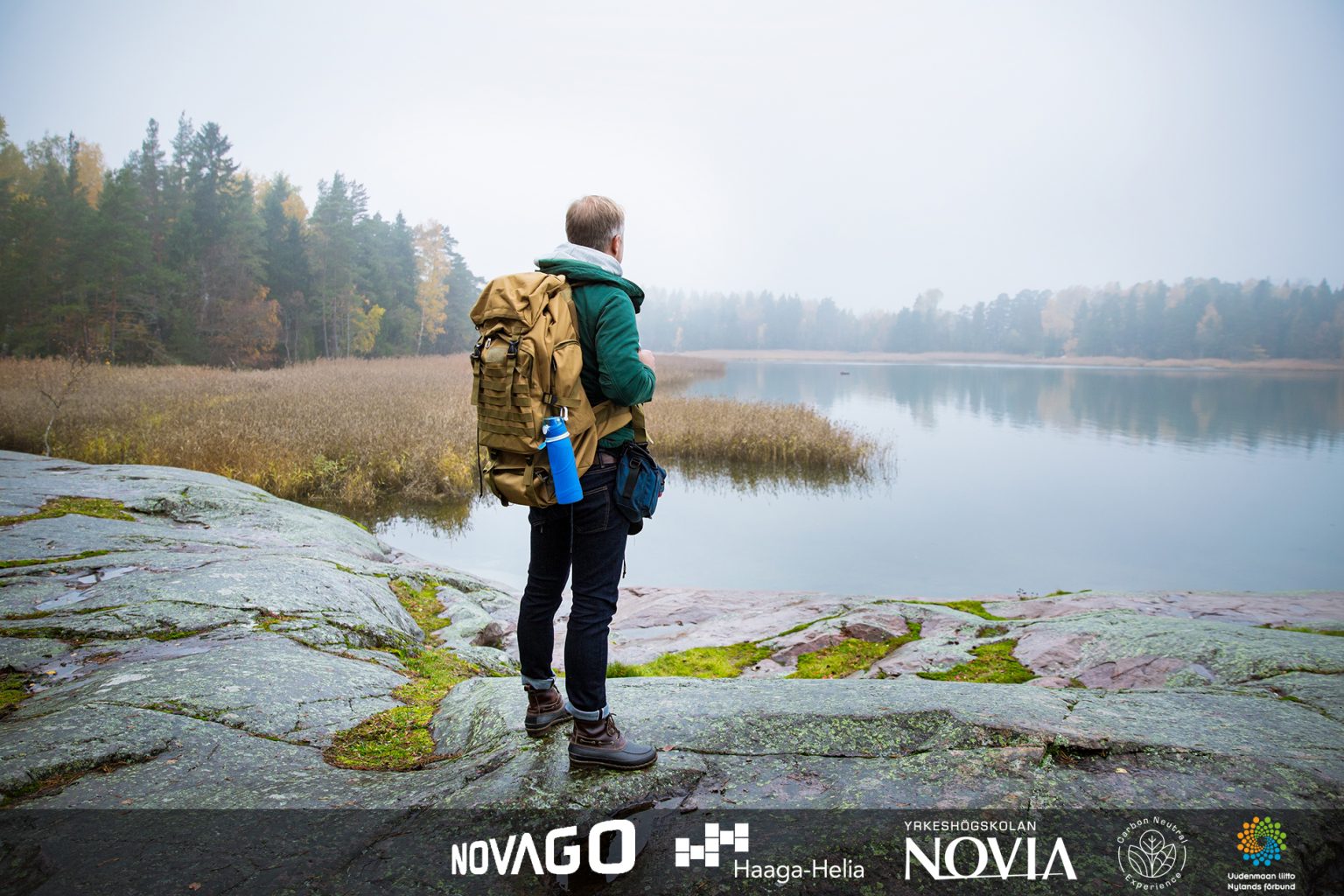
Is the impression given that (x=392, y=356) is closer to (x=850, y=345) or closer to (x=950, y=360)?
(x=950, y=360)

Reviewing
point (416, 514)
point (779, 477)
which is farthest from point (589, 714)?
point (779, 477)

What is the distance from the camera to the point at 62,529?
17.7 ft

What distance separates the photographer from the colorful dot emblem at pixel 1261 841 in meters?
2.02

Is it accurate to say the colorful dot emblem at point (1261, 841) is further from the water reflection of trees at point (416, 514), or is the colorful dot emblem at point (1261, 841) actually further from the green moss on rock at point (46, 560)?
the water reflection of trees at point (416, 514)

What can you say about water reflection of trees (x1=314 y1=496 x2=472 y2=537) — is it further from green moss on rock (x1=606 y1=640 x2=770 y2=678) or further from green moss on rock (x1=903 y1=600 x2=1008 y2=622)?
green moss on rock (x1=903 y1=600 x2=1008 y2=622)

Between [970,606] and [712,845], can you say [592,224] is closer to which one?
[712,845]

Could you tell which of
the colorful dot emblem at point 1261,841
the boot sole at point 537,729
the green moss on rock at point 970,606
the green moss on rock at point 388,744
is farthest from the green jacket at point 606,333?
the green moss on rock at point 970,606

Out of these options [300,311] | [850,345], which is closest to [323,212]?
[300,311]

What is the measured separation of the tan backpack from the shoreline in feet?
281

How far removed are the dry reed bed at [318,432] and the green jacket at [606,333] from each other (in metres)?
10.9

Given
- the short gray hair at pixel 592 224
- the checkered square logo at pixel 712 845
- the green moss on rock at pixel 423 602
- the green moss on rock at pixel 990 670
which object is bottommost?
the green moss on rock at pixel 423 602

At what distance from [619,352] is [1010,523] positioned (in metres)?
12.7

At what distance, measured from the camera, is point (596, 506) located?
260cm

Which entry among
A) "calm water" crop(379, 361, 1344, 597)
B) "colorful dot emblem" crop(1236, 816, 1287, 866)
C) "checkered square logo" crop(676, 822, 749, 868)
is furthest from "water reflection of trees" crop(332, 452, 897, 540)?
"colorful dot emblem" crop(1236, 816, 1287, 866)
